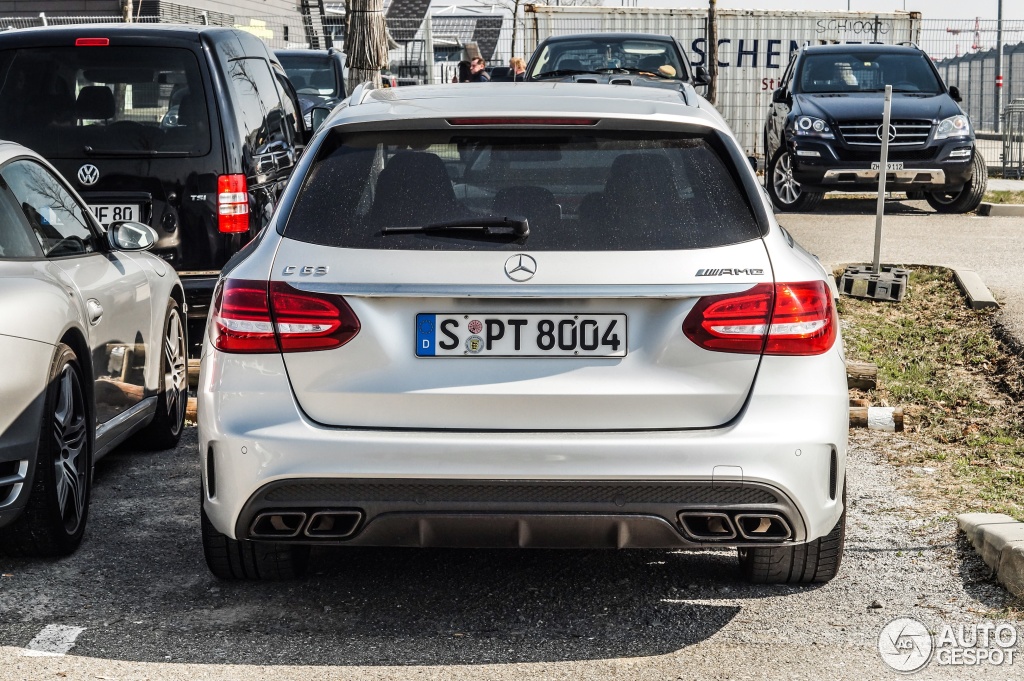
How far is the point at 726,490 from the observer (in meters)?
3.83

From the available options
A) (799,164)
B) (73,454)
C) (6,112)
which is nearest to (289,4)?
(799,164)

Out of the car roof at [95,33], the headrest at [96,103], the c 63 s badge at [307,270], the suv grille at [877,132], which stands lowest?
the suv grille at [877,132]

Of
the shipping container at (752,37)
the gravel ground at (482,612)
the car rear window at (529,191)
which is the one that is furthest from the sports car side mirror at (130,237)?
the shipping container at (752,37)

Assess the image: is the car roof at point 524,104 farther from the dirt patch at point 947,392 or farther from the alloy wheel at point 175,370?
the alloy wheel at point 175,370

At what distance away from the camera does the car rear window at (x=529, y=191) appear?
392 cm

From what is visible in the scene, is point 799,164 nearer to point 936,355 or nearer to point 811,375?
point 936,355

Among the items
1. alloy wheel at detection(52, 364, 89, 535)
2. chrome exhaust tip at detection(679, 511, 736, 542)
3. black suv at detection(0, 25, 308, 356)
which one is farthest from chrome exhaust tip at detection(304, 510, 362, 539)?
black suv at detection(0, 25, 308, 356)

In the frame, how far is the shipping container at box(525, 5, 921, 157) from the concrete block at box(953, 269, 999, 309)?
586 inches

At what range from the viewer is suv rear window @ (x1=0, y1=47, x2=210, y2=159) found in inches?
314

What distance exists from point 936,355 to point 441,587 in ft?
16.8

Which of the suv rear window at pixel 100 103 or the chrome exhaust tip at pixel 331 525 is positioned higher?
the suv rear window at pixel 100 103

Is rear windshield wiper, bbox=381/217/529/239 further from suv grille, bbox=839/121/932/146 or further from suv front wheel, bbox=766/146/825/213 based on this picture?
suv front wheel, bbox=766/146/825/213

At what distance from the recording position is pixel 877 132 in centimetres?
1611

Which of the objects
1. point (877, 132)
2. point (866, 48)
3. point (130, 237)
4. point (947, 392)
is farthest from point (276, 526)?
point (866, 48)
